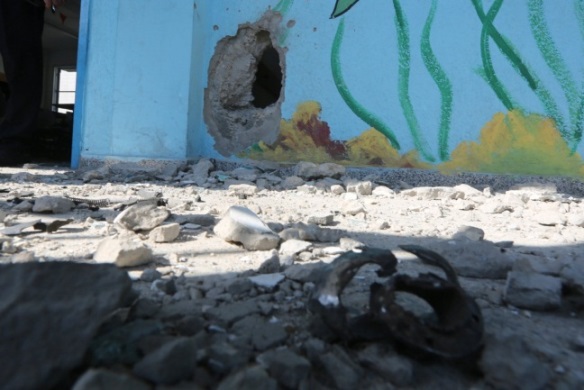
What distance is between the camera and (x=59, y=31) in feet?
28.3

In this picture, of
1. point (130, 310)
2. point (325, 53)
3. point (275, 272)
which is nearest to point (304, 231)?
point (275, 272)

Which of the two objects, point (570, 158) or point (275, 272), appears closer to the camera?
point (275, 272)

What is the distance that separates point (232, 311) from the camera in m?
1.09

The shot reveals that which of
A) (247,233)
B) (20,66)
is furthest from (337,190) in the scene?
(20,66)

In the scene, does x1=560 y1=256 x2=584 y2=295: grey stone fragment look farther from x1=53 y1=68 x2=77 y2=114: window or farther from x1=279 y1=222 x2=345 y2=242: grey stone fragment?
x1=53 y1=68 x2=77 y2=114: window

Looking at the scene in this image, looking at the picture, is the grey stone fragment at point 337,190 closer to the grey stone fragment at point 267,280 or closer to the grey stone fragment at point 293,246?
the grey stone fragment at point 293,246

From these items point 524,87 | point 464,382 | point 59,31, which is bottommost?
point 464,382

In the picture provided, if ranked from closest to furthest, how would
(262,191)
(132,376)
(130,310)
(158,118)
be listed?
(132,376), (130,310), (262,191), (158,118)

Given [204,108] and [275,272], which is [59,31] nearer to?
[204,108]

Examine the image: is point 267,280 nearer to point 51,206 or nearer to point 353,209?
point 353,209

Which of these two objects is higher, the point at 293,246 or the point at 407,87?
the point at 407,87

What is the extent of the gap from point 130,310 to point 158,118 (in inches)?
131

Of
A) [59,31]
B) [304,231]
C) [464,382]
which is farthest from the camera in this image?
[59,31]

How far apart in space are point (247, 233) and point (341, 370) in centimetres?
88
